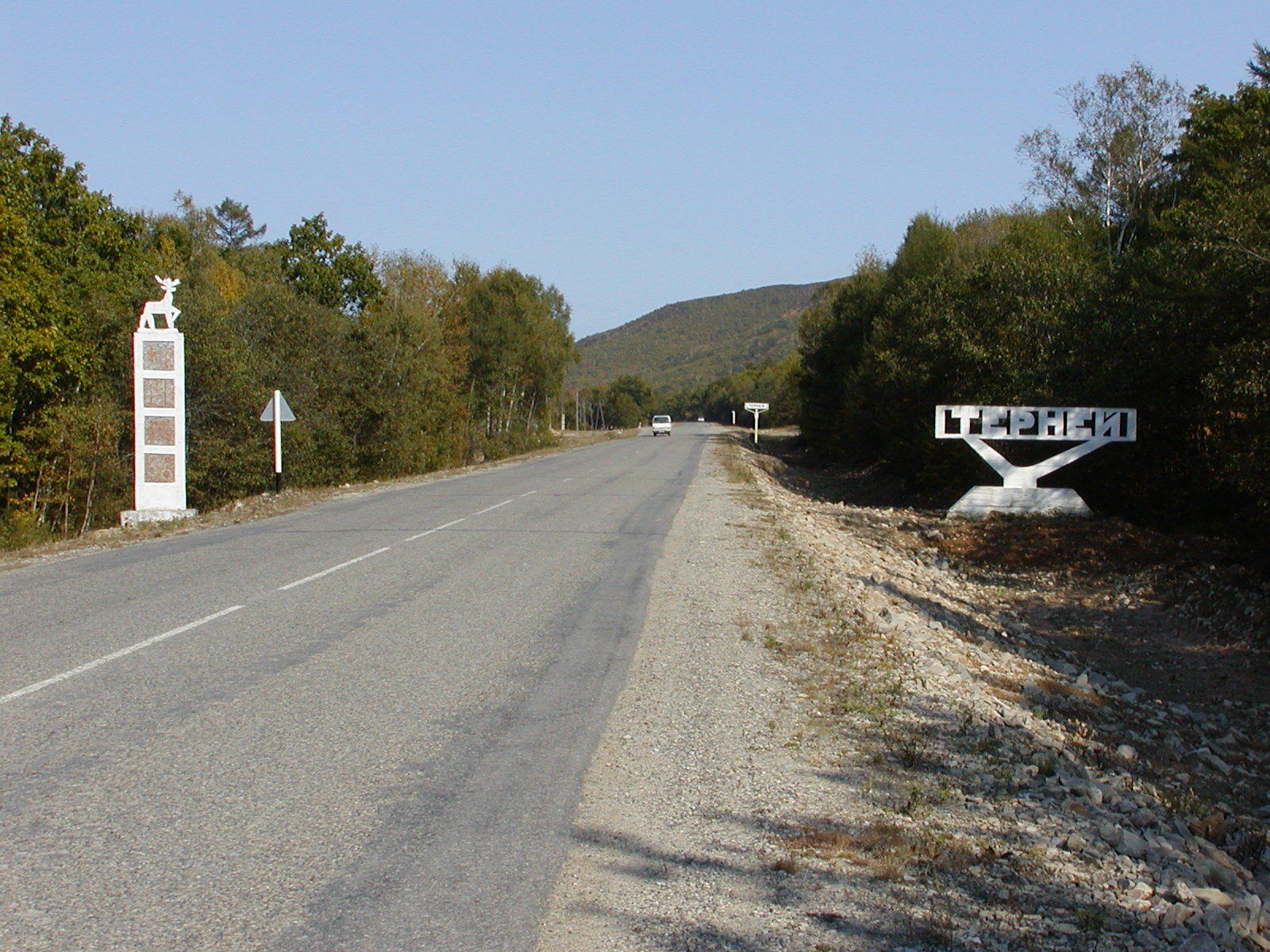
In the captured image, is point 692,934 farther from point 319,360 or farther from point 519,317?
point 519,317

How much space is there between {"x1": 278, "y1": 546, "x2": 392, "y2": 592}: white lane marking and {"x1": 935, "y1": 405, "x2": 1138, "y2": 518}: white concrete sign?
12823mm

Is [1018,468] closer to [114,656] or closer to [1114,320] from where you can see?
[1114,320]

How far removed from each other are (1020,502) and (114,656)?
19706 millimetres

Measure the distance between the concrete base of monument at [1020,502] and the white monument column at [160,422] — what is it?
1696cm

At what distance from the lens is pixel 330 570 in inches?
515

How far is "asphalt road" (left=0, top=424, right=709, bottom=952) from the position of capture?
4180 mm

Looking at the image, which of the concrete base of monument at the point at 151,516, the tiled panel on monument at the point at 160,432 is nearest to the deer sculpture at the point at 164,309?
the tiled panel on monument at the point at 160,432

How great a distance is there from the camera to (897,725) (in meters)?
7.11

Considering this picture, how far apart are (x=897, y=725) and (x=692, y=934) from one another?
343 cm

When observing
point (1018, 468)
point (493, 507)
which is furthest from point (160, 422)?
point (1018, 468)

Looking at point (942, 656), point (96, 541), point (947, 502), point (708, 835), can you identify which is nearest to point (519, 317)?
point (947, 502)

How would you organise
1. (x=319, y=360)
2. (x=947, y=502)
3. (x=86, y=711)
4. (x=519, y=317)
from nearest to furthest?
(x=86, y=711), (x=947, y=502), (x=319, y=360), (x=519, y=317)

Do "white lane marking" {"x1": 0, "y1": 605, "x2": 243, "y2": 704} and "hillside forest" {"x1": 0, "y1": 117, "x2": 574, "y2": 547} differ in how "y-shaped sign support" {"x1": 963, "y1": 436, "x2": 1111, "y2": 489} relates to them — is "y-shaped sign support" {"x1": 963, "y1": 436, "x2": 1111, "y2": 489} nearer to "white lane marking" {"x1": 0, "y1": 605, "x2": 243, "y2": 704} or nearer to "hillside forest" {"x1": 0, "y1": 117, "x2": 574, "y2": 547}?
"white lane marking" {"x1": 0, "y1": 605, "x2": 243, "y2": 704}

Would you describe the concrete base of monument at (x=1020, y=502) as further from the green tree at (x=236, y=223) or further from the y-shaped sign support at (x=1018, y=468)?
the green tree at (x=236, y=223)
